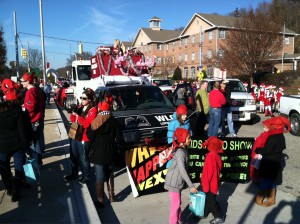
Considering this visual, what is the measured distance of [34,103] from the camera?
6.17 m

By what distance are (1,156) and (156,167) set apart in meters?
2.49

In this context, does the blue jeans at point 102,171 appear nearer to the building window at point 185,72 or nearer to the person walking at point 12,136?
the person walking at point 12,136

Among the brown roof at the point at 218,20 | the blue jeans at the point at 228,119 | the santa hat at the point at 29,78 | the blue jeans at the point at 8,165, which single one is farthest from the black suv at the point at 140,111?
the brown roof at the point at 218,20

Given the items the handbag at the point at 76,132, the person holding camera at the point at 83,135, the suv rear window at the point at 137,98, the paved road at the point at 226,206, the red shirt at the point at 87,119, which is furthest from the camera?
the suv rear window at the point at 137,98

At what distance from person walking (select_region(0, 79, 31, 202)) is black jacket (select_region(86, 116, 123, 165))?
1.13 meters

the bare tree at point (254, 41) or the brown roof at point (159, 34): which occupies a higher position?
the brown roof at point (159, 34)

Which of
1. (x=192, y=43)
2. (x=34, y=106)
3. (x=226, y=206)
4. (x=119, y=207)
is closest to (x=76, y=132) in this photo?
(x=119, y=207)

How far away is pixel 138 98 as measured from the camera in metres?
7.32

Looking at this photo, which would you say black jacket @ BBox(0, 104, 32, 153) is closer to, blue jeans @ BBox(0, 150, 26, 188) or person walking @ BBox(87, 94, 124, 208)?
blue jeans @ BBox(0, 150, 26, 188)

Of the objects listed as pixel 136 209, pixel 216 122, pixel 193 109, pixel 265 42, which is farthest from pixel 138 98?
pixel 265 42

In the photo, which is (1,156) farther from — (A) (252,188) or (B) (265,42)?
(B) (265,42)

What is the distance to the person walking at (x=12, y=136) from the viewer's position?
15.0 ft

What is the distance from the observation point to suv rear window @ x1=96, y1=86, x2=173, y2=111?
23.2 ft

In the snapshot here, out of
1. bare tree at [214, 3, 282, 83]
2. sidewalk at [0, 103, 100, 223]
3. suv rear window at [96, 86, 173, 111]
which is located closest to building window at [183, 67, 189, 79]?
bare tree at [214, 3, 282, 83]
